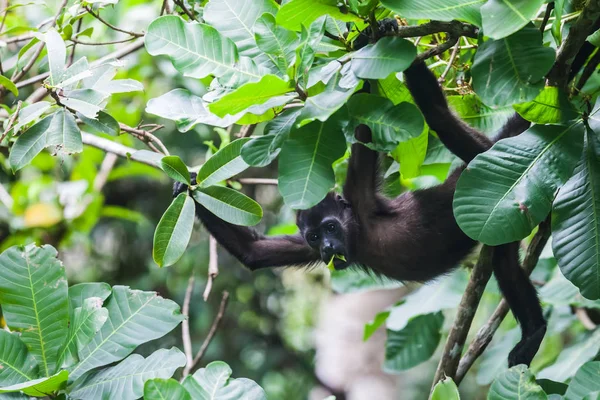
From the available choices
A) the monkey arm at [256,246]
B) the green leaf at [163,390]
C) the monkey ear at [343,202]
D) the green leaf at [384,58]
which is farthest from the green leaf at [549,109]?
the monkey arm at [256,246]

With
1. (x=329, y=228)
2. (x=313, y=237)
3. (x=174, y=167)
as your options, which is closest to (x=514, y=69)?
(x=174, y=167)

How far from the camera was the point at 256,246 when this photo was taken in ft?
13.6

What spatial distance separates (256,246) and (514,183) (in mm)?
2171

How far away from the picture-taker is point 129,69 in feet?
20.1

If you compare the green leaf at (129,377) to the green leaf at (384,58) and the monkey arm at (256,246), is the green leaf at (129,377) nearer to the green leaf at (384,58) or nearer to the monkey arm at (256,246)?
the green leaf at (384,58)

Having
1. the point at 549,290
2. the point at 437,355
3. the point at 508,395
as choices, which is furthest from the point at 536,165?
the point at 437,355

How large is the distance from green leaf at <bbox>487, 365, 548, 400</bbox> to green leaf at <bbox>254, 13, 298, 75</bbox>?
1.23 metres

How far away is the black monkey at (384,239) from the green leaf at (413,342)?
2.04 feet

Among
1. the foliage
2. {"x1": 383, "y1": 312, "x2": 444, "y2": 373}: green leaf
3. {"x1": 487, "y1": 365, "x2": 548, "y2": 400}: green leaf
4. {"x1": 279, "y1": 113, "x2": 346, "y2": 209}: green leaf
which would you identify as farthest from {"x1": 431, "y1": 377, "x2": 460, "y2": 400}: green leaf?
{"x1": 383, "y1": 312, "x2": 444, "y2": 373}: green leaf

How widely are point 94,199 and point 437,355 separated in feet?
15.3

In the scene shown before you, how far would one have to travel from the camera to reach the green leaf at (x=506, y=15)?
1.86 meters

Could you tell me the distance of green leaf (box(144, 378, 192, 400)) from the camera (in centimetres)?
218

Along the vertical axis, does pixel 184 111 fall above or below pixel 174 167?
above

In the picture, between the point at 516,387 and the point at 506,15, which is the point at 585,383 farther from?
the point at 506,15
